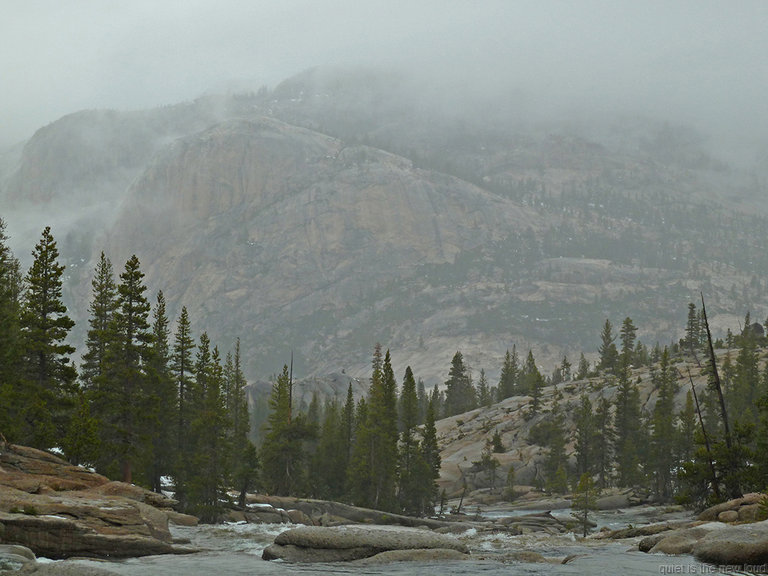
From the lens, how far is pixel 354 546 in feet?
123

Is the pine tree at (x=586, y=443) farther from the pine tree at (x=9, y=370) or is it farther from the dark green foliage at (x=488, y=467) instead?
the pine tree at (x=9, y=370)

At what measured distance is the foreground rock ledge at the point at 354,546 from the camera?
37000 mm

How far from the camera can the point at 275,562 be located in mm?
36906

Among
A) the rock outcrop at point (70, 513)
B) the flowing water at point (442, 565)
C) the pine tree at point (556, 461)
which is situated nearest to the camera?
the flowing water at point (442, 565)

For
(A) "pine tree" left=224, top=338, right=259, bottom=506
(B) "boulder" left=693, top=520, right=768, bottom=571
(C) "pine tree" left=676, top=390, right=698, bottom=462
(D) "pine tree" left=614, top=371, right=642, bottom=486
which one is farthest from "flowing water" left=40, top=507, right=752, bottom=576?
(D) "pine tree" left=614, top=371, right=642, bottom=486

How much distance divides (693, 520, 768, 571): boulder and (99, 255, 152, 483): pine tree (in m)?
40.8

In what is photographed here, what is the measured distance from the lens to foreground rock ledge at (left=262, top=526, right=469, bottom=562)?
37000mm

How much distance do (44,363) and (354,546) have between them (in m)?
30.1

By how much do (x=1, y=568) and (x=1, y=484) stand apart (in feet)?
38.9

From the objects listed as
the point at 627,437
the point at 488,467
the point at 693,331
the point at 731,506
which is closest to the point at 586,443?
the point at 627,437

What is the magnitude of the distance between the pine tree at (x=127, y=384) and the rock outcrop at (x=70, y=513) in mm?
13449

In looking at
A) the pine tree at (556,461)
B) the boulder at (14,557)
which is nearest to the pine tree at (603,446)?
the pine tree at (556,461)

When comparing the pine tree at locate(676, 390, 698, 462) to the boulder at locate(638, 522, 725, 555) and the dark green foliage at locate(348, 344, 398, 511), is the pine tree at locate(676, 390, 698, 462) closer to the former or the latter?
the dark green foliage at locate(348, 344, 398, 511)

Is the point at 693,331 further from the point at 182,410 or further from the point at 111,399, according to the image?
the point at 111,399
